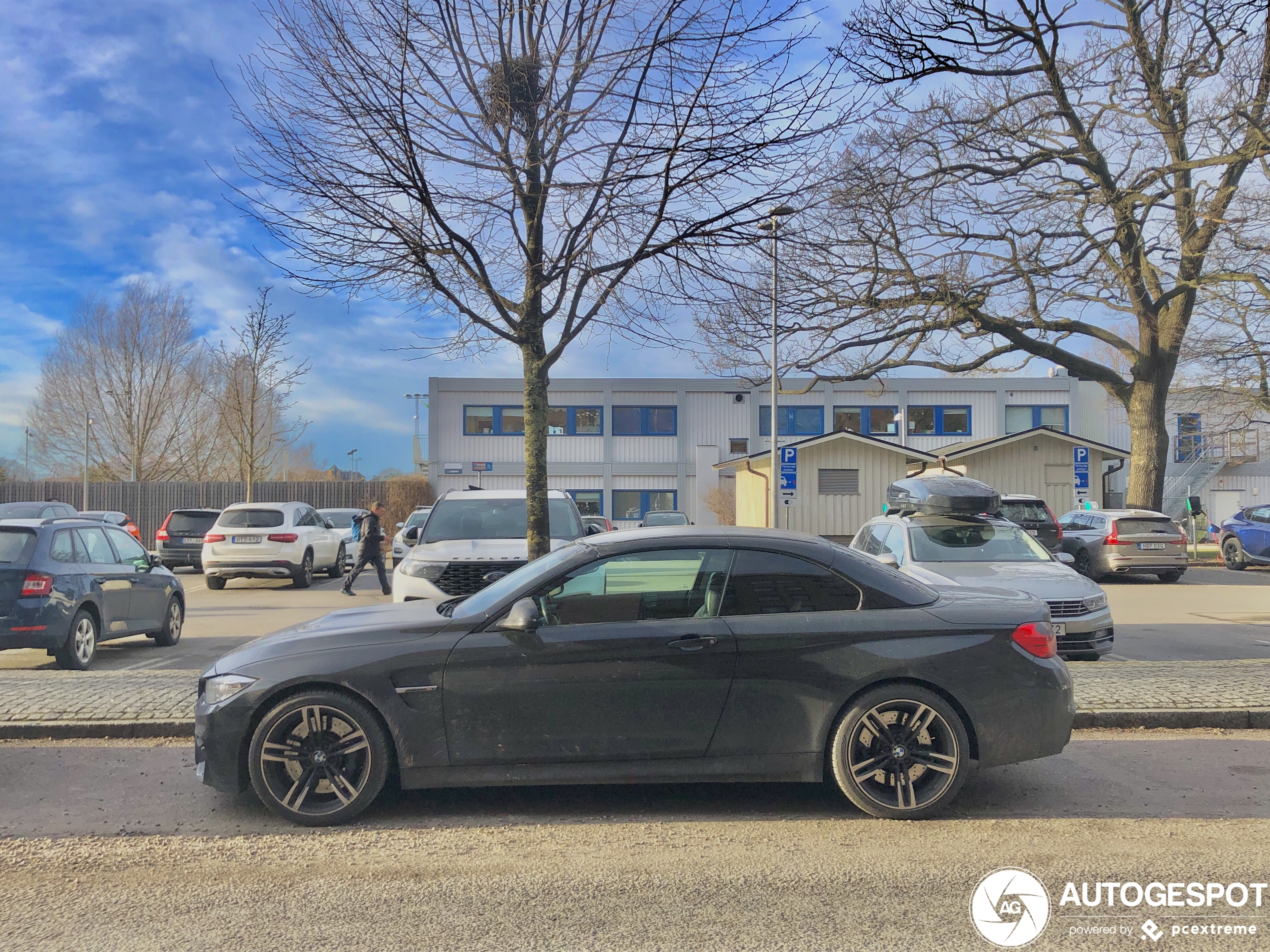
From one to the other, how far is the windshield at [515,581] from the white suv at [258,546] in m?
14.4

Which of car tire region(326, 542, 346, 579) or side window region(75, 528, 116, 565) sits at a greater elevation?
side window region(75, 528, 116, 565)

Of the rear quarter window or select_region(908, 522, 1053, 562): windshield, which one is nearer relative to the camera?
the rear quarter window

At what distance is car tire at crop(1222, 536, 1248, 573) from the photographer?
72.8ft

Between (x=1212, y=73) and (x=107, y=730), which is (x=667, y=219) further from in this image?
(x=1212, y=73)

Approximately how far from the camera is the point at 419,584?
30.2ft

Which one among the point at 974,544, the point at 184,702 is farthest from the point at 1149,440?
the point at 184,702

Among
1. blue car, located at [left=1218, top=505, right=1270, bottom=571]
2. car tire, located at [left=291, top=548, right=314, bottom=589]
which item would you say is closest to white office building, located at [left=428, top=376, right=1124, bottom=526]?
blue car, located at [left=1218, top=505, right=1270, bottom=571]

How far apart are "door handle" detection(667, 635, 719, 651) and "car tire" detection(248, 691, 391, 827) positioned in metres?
1.50

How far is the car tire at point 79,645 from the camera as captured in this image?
28.7ft

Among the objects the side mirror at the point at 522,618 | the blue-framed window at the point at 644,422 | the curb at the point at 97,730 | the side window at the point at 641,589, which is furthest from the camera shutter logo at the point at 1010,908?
the blue-framed window at the point at 644,422

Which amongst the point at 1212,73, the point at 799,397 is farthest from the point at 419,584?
the point at 799,397

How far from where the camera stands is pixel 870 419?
146 ft

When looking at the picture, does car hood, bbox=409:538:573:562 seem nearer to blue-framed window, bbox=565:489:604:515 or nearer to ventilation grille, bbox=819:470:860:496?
ventilation grille, bbox=819:470:860:496

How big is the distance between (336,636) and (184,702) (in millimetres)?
2851
